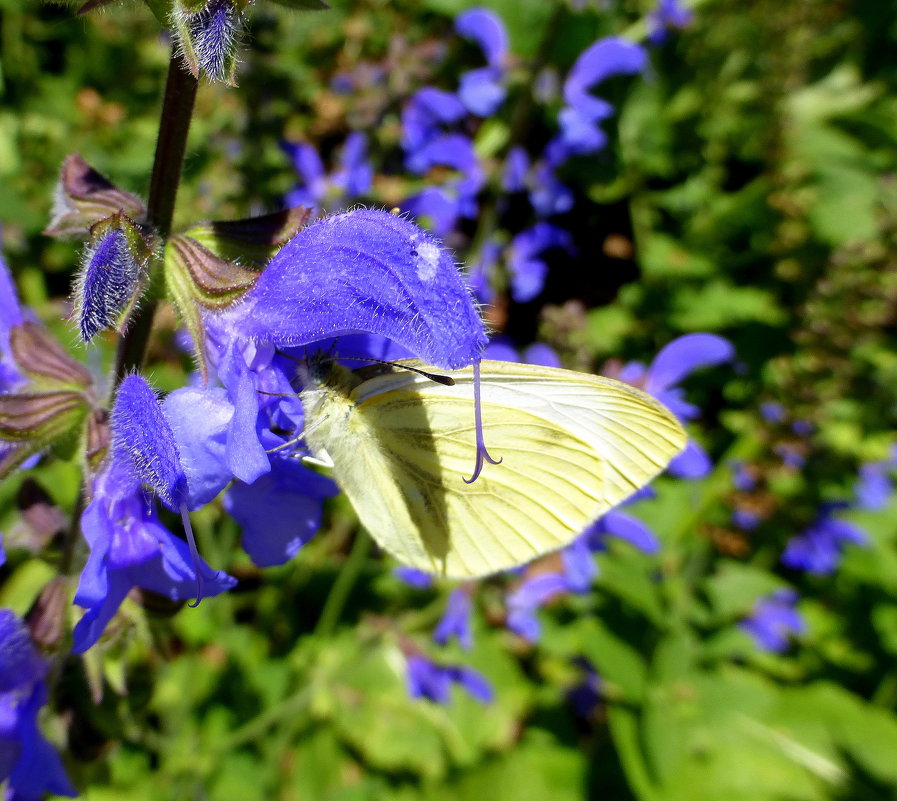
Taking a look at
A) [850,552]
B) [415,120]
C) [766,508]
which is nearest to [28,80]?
[415,120]

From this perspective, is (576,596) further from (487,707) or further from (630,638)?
(487,707)

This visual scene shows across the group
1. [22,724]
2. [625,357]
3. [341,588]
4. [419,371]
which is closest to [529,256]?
[625,357]

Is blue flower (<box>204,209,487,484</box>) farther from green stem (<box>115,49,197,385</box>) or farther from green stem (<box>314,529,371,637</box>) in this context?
green stem (<box>314,529,371,637</box>)

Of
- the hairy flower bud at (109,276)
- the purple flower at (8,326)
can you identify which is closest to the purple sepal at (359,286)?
the hairy flower bud at (109,276)

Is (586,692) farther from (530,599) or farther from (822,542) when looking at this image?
(822,542)

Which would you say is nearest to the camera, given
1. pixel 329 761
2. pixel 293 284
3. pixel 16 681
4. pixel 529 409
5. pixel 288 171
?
pixel 293 284

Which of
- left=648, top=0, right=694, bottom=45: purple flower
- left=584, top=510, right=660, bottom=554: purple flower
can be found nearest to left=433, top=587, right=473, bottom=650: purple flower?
left=584, top=510, right=660, bottom=554: purple flower
